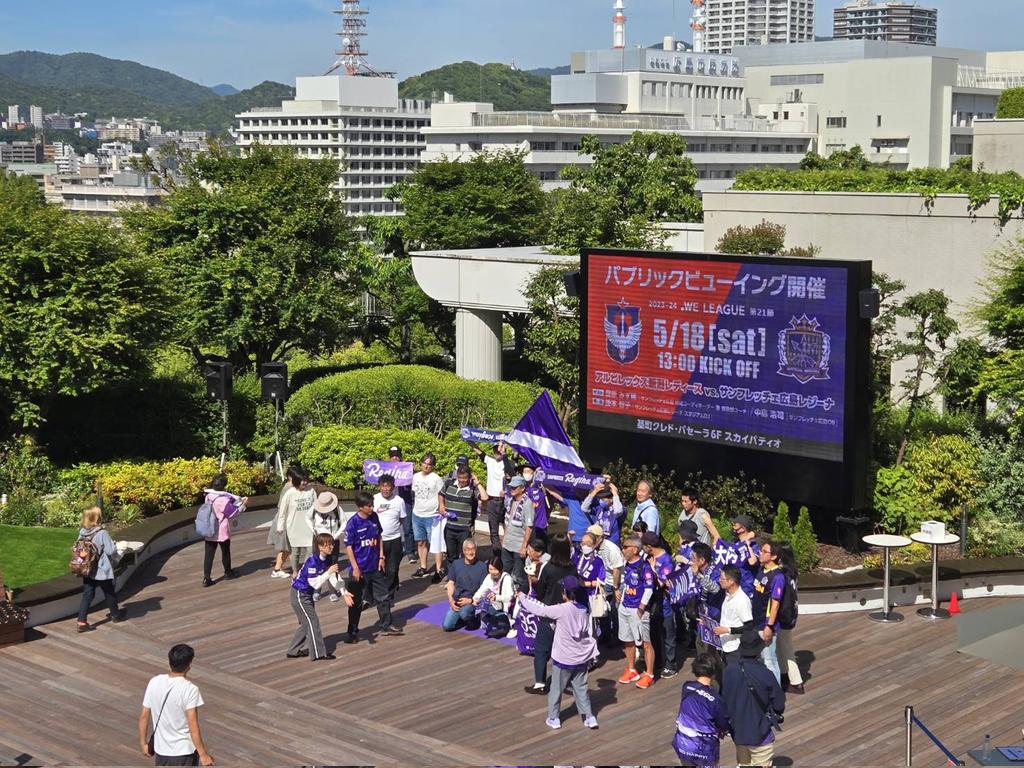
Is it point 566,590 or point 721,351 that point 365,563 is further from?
point 721,351

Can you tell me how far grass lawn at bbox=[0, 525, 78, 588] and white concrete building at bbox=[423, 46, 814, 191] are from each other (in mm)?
93004

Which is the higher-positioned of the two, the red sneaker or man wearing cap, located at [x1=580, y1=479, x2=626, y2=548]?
man wearing cap, located at [x1=580, y1=479, x2=626, y2=548]

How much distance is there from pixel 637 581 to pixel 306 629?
12.3ft

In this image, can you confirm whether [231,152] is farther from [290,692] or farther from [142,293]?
[290,692]

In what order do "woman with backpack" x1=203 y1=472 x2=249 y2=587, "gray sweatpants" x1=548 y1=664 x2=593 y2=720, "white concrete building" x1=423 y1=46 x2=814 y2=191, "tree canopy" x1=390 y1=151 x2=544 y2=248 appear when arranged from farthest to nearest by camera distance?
"white concrete building" x1=423 y1=46 x2=814 y2=191, "tree canopy" x1=390 y1=151 x2=544 y2=248, "woman with backpack" x1=203 y1=472 x2=249 y2=587, "gray sweatpants" x1=548 y1=664 x2=593 y2=720

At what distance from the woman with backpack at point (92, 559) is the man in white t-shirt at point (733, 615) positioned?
7.48m

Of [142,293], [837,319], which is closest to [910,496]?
[837,319]

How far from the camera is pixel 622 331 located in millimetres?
20156

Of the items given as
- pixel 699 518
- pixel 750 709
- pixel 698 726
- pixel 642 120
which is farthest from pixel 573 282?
pixel 642 120

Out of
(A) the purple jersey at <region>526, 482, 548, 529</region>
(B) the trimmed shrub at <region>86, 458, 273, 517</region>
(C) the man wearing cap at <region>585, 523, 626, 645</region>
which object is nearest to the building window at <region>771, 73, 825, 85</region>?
(B) the trimmed shrub at <region>86, 458, 273, 517</region>

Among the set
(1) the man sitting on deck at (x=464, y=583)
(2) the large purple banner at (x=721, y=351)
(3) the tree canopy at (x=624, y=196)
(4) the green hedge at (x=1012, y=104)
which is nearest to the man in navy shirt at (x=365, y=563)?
(1) the man sitting on deck at (x=464, y=583)

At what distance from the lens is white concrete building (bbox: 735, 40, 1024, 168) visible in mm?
143000

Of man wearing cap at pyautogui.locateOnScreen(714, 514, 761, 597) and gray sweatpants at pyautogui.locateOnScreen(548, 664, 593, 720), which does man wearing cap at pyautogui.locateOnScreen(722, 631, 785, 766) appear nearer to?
gray sweatpants at pyautogui.locateOnScreen(548, 664, 593, 720)

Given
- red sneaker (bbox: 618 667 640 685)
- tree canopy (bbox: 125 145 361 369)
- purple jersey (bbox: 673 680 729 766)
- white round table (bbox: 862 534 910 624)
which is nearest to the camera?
purple jersey (bbox: 673 680 729 766)
